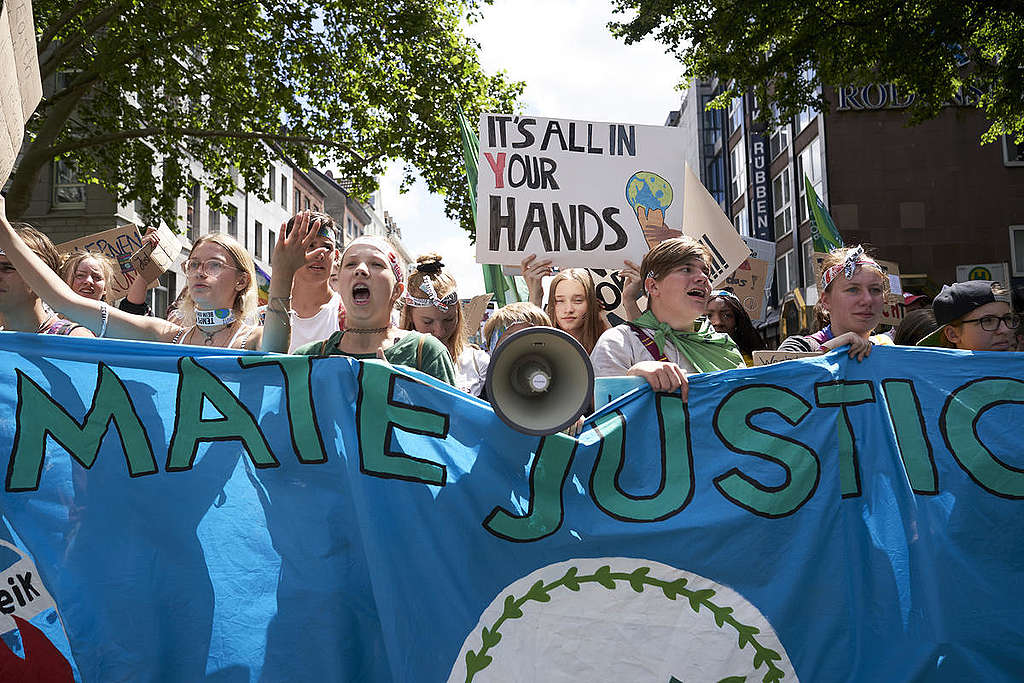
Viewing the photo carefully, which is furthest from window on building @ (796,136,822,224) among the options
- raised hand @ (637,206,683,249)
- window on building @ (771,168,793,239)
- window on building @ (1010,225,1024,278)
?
raised hand @ (637,206,683,249)

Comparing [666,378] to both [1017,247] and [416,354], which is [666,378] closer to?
[416,354]

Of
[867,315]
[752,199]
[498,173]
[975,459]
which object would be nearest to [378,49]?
[498,173]

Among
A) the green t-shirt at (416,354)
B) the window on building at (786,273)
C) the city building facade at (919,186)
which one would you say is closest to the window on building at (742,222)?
the window on building at (786,273)

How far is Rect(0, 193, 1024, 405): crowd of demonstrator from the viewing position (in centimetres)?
313

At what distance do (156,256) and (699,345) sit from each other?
3.82m

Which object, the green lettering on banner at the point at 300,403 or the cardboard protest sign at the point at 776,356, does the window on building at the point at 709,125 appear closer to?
the cardboard protest sign at the point at 776,356

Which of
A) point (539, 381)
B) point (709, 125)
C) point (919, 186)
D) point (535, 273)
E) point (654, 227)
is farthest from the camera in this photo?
point (709, 125)

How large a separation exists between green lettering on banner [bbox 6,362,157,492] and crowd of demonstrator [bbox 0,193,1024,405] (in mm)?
519

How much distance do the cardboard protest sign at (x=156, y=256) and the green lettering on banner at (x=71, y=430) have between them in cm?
307

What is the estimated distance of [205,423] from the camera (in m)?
2.83

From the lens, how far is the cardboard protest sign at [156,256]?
5.76m

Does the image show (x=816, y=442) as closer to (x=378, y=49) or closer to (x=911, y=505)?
(x=911, y=505)

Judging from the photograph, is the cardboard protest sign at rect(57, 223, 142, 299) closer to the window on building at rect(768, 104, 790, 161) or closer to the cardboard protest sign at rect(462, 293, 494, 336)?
the cardboard protest sign at rect(462, 293, 494, 336)

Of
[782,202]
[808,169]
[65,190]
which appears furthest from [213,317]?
[782,202]
